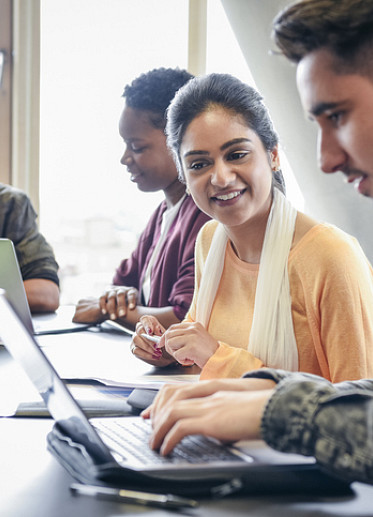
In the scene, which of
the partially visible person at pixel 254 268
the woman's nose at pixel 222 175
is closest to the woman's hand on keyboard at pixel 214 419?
the partially visible person at pixel 254 268

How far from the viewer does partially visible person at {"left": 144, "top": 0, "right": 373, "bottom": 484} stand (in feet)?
2.07

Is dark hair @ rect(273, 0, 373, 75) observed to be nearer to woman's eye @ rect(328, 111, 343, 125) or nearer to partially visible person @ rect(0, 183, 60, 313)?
woman's eye @ rect(328, 111, 343, 125)

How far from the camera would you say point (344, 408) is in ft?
2.09

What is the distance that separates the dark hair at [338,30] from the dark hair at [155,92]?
4.42 feet

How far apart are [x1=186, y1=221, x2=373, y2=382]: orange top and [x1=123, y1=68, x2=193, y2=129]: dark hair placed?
0.91 meters

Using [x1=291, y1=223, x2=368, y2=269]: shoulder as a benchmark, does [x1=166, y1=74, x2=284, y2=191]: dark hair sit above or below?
above

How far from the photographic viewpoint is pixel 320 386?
68 cm

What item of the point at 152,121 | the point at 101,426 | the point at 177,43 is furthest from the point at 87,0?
the point at 101,426

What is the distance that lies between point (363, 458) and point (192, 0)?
3.17 meters

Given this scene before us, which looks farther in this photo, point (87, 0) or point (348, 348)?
point (87, 0)

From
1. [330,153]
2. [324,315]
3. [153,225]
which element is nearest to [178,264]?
[153,225]

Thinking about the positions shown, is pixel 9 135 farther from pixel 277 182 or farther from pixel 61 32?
pixel 277 182

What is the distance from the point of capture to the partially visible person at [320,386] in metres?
0.63

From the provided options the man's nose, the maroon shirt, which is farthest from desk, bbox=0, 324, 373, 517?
the maroon shirt
